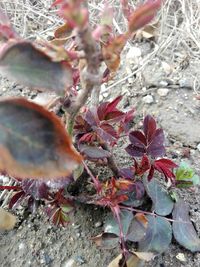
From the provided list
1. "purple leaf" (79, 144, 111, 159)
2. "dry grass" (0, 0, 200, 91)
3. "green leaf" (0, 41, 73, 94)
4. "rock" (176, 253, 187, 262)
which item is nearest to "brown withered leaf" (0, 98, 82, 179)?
"green leaf" (0, 41, 73, 94)

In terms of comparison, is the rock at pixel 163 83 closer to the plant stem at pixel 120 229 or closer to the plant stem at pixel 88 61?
the plant stem at pixel 120 229

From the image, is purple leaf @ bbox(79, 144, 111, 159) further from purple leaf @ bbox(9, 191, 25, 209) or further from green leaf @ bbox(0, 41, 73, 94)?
green leaf @ bbox(0, 41, 73, 94)

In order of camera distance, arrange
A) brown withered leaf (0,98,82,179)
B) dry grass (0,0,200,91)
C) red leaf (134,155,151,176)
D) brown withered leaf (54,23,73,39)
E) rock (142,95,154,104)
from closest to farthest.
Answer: brown withered leaf (0,98,82,179) → brown withered leaf (54,23,73,39) → red leaf (134,155,151,176) → rock (142,95,154,104) → dry grass (0,0,200,91)

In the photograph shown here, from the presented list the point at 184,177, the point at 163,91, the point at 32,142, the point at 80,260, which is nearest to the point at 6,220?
the point at 80,260

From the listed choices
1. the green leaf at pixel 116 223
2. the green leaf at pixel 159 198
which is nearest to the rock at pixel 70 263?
the green leaf at pixel 116 223

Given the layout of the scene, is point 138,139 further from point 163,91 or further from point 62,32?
point 163,91

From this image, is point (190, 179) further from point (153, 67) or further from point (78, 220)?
point (153, 67)

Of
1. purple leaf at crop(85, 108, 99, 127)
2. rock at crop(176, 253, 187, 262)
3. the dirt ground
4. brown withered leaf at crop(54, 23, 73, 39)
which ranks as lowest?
rock at crop(176, 253, 187, 262)
